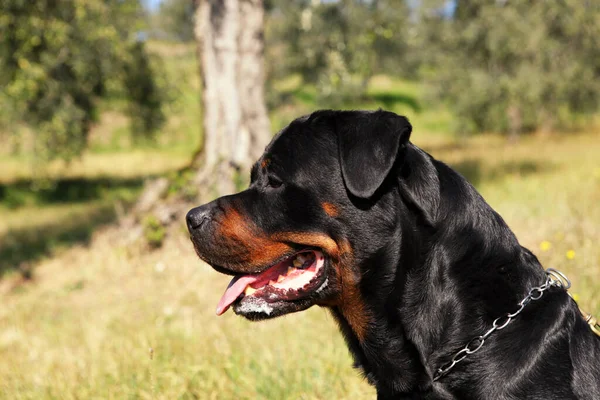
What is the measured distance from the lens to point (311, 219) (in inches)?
110

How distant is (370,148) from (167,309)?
370 centimetres

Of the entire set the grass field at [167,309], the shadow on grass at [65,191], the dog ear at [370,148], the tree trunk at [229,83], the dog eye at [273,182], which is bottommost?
the shadow on grass at [65,191]

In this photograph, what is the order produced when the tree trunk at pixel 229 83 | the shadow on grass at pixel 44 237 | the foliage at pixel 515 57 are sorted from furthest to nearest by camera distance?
the foliage at pixel 515 57
the shadow on grass at pixel 44 237
the tree trunk at pixel 229 83

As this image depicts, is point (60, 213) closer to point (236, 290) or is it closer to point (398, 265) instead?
point (236, 290)

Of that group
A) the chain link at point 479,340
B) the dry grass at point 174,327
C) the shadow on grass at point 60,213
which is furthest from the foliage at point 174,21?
the chain link at point 479,340

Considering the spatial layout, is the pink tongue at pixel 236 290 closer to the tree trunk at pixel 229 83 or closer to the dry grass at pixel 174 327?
the dry grass at pixel 174 327

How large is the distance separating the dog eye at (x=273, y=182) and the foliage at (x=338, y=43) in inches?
348

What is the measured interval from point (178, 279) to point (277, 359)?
357cm

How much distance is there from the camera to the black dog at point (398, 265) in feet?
8.45

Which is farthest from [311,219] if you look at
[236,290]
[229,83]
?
[229,83]

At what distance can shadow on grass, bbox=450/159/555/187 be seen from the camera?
13398mm

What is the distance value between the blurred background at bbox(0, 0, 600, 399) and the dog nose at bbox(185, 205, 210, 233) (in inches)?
44.9

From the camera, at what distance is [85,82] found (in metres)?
15.6

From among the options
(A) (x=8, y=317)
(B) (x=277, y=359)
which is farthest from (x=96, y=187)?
(B) (x=277, y=359)
